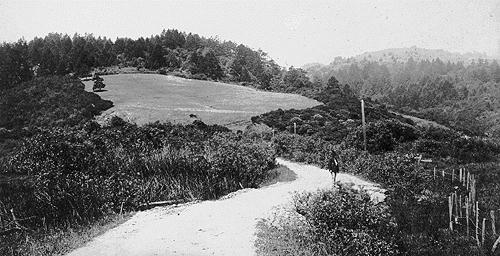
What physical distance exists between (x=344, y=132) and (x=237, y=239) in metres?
25.6

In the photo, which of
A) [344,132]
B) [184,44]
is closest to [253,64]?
[184,44]

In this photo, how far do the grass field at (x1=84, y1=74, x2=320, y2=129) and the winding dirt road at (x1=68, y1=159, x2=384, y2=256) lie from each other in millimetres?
27057

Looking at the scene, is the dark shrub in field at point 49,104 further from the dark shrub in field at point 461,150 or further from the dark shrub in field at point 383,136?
the dark shrub in field at point 461,150

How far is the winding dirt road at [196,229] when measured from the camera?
35.3ft

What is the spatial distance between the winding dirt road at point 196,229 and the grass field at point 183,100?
2706 cm

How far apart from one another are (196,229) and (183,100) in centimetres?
4606

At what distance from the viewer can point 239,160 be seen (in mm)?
19391

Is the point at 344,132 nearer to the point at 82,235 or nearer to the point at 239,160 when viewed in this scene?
the point at 239,160

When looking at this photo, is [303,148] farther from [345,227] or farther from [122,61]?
[122,61]

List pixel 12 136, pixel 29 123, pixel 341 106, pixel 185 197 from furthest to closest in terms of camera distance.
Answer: pixel 341 106 → pixel 29 123 → pixel 12 136 → pixel 185 197

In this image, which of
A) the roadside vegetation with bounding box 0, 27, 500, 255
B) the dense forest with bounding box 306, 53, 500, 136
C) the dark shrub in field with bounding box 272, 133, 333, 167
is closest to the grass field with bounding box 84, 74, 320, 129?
the roadside vegetation with bounding box 0, 27, 500, 255

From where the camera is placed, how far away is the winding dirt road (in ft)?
35.3

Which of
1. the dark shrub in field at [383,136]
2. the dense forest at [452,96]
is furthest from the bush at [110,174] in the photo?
the dense forest at [452,96]

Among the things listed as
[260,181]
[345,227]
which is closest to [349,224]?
[345,227]
